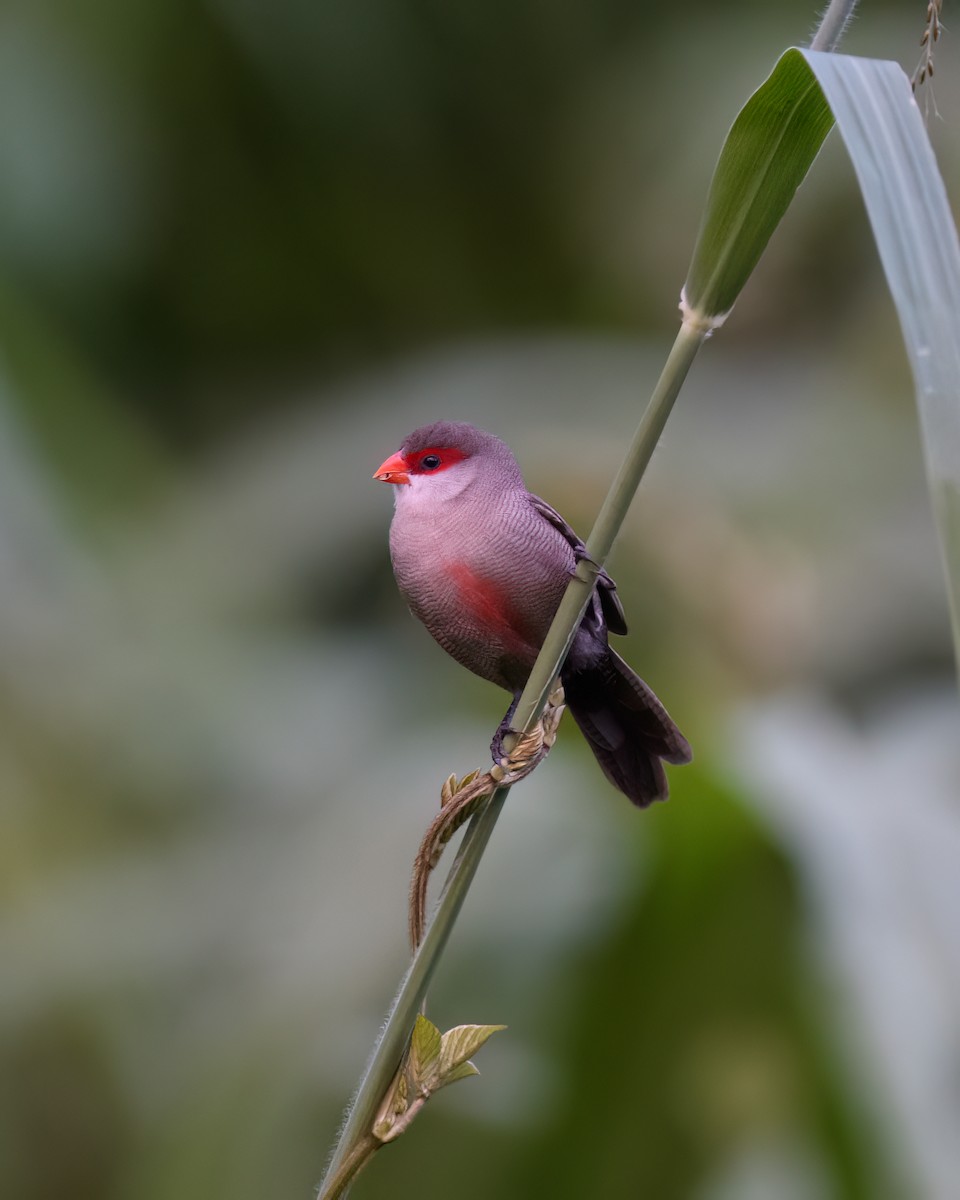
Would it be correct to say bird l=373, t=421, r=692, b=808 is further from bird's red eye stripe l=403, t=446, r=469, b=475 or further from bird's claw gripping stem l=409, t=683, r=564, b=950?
bird's claw gripping stem l=409, t=683, r=564, b=950

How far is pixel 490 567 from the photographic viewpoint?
1.66 metres

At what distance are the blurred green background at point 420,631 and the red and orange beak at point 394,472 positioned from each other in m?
0.89

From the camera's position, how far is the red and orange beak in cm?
177

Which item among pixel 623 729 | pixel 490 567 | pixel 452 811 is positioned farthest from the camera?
pixel 623 729

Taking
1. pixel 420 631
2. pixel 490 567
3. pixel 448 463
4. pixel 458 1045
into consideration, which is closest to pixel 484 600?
pixel 490 567

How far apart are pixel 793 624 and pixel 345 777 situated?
127 centimetres

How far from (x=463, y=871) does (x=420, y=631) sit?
3.03 m

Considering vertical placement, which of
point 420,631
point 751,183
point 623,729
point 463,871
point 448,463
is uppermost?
point 751,183

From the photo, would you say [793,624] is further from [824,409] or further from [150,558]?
[150,558]

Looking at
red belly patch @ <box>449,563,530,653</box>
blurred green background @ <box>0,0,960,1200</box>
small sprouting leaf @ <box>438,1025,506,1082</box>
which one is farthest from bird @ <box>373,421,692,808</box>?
blurred green background @ <box>0,0,960,1200</box>

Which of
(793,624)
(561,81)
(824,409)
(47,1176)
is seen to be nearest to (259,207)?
(561,81)

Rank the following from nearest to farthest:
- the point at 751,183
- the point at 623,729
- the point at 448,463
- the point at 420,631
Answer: the point at 751,183, the point at 448,463, the point at 623,729, the point at 420,631

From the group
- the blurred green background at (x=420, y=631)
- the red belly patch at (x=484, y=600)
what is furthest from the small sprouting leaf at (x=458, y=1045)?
the blurred green background at (x=420, y=631)

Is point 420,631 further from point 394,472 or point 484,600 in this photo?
point 484,600
